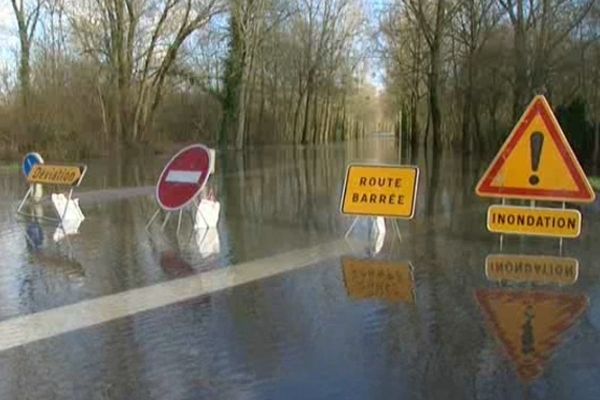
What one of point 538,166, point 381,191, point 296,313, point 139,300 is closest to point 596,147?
point 381,191

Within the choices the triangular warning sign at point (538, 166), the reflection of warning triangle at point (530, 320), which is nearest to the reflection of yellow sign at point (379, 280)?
the reflection of warning triangle at point (530, 320)

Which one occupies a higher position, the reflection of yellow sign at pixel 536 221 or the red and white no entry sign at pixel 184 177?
the red and white no entry sign at pixel 184 177

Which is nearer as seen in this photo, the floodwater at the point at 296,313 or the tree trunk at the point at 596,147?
the floodwater at the point at 296,313

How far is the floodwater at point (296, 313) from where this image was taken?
5.08 m

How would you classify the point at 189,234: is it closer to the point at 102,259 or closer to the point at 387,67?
the point at 102,259

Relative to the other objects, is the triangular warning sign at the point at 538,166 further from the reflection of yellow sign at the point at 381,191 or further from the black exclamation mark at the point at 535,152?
the reflection of yellow sign at the point at 381,191

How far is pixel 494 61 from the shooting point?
41500 millimetres

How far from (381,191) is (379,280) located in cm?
329

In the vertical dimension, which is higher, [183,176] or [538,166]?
[538,166]

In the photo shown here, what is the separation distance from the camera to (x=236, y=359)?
553 centimetres

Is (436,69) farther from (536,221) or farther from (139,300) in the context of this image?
(139,300)

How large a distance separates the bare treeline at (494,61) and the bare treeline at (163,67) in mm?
8964

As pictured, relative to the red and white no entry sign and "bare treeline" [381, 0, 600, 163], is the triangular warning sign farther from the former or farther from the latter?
"bare treeline" [381, 0, 600, 163]

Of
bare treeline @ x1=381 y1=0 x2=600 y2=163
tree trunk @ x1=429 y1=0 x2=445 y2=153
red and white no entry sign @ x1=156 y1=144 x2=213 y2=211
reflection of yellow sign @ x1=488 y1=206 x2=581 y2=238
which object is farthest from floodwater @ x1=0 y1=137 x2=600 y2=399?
tree trunk @ x1=429 y1=0 x2=445 y2=153
